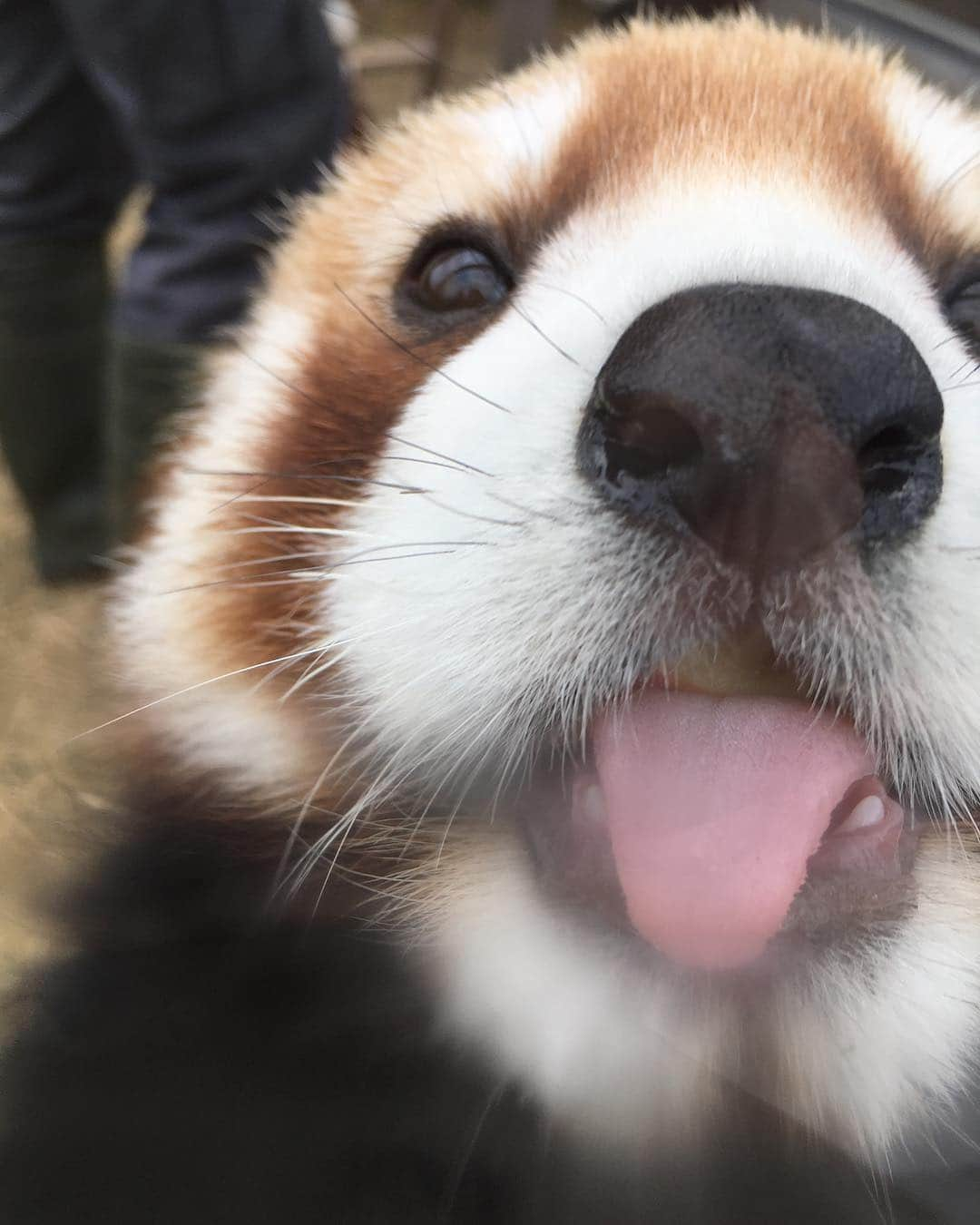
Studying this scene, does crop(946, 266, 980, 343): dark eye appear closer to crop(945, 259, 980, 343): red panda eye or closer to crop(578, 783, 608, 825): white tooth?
crop(945, 259, 980, 343): red panda eye

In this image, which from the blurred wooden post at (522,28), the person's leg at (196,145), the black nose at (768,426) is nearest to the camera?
the black nose at (768,426)

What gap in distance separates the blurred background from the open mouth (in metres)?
0.26

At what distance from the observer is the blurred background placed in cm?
54

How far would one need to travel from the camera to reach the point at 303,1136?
1.51ft

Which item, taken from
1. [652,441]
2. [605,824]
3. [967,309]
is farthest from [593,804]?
[967,309]

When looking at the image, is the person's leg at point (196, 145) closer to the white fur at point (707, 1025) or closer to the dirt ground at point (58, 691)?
the dirt ground at point (58, 691)

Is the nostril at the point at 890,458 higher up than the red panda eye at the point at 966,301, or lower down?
lower down

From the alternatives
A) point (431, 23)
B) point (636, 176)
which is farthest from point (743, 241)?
point (431, 23)

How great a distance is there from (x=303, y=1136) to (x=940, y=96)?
0.67 metres

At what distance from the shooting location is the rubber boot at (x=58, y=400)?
2.25 ft

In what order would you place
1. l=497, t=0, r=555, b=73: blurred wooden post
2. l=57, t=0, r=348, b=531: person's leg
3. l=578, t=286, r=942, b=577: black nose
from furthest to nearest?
1. l=497, t=0, r=555, b=73: blurred wooden post
2. l=57, t=0, r=348, b=531: person's leg
3. l=578, t=286, r=942, b=577: black nose

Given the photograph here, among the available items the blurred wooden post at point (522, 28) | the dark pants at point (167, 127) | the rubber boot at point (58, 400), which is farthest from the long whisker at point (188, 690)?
the blurred wooden post at point (522, 28)

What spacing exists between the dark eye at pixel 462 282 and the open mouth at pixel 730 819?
343mm

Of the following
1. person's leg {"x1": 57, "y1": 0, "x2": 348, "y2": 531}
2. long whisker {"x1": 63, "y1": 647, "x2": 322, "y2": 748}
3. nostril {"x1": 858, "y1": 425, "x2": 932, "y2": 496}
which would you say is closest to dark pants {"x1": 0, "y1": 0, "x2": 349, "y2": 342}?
person's leg {"x1": 57, "y1": 0, "x2": 348, "y2": 531}
